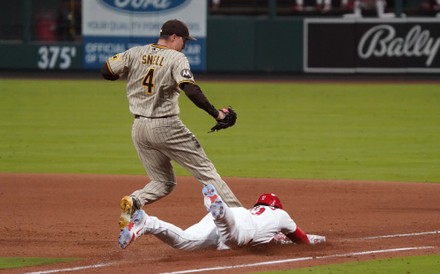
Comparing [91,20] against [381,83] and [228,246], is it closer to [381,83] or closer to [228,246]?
[381,83]

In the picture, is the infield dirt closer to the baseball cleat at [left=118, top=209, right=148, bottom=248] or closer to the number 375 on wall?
the baseball cleat at [left=118, top=209, right=148, bottom=248]

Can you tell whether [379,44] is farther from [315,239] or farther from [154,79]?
[154,79]

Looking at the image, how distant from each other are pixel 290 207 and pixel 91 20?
17.8 m

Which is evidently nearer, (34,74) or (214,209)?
(214,209)

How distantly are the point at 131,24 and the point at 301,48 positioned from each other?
451cm

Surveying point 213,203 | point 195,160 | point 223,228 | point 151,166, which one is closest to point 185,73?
point 195,160

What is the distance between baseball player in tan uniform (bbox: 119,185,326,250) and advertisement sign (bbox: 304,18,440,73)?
727 inches

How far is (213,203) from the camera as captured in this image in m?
7.46

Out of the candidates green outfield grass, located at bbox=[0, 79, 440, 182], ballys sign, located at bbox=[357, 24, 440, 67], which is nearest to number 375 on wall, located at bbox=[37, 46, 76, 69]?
green outfield grass, located at bbox=[0, 79, 440, 182]

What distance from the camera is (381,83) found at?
2609 centimetres

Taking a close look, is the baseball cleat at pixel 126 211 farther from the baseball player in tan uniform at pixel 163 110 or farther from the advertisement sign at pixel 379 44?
the advertisement sign at pixel 379 44

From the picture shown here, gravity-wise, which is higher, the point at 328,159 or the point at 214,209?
A: the point at 214,209

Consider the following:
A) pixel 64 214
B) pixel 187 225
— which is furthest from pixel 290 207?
pixel 64 214

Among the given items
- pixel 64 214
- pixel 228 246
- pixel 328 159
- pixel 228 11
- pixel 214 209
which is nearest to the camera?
pixel 214 209
